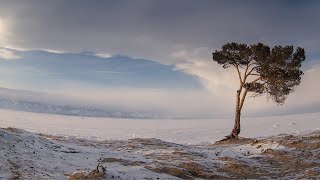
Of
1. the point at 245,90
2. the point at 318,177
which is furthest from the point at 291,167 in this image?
the point at 245,90

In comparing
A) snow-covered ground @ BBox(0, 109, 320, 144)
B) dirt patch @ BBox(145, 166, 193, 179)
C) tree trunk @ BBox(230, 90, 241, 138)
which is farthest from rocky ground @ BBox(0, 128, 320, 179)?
snow-covered ground @ BBox(0, 109, 320, 144)

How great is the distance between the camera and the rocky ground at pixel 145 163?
19.4 meters

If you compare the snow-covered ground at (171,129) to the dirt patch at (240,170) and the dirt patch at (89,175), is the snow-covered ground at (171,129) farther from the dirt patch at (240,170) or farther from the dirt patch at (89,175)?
the dirt patch at (89,175)

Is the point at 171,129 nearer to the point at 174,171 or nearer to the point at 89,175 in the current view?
the point at 174,171

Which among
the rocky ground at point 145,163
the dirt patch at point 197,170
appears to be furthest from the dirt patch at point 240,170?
the dirt patch at point 197,170

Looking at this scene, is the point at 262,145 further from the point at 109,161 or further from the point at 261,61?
the point at 109,161

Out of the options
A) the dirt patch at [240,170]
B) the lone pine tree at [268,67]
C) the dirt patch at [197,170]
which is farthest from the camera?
the lone pine tree at [268,67]

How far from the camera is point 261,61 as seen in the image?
45.2 metres

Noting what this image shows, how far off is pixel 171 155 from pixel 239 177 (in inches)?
270

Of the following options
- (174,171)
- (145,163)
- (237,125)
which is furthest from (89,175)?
(237,125)

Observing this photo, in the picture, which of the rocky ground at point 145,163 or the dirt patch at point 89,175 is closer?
the dirt patch at point 89,175

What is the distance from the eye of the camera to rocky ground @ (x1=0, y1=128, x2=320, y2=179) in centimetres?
1935

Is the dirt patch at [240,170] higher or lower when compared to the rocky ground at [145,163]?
lower

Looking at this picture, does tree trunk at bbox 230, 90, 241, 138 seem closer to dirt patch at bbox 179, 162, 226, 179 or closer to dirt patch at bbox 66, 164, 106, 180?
dirt patch at bbox 179, 162, 226, 179
